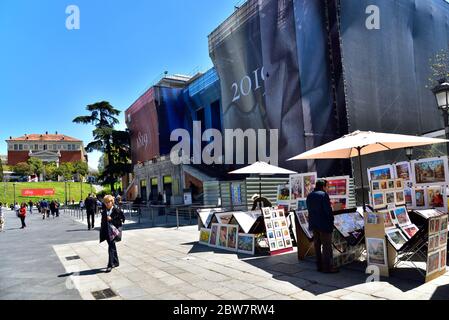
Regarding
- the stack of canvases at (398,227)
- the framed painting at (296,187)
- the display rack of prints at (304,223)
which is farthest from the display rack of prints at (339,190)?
the stack of canvases at (398,227)

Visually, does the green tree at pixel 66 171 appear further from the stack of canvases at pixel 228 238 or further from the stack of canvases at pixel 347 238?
the stack of canvases at pixel 347 238

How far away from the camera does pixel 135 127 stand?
4741cm

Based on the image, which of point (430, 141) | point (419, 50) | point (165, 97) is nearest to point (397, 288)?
point (430, 141)

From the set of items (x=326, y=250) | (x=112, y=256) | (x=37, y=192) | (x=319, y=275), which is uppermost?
(x=37, y=192)

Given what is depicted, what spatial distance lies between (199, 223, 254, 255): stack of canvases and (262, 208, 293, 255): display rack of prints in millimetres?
503

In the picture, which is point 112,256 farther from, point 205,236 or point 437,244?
point 437,244

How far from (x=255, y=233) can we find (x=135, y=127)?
41122mm

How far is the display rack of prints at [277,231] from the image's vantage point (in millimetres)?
8599

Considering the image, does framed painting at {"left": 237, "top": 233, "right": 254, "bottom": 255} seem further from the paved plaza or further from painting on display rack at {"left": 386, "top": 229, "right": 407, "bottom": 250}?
painting on display rack at {"left": 386, "top": 229, "right": 407, "bottom": 250}

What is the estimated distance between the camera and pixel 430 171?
7.65 metres

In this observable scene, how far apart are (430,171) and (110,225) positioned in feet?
23.8

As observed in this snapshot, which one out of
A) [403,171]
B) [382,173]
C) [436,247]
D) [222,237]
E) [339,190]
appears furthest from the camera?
[222,237]

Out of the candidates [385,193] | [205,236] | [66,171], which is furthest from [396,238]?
[66,171]

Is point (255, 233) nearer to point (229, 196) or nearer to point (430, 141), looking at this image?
point (430, 141)
